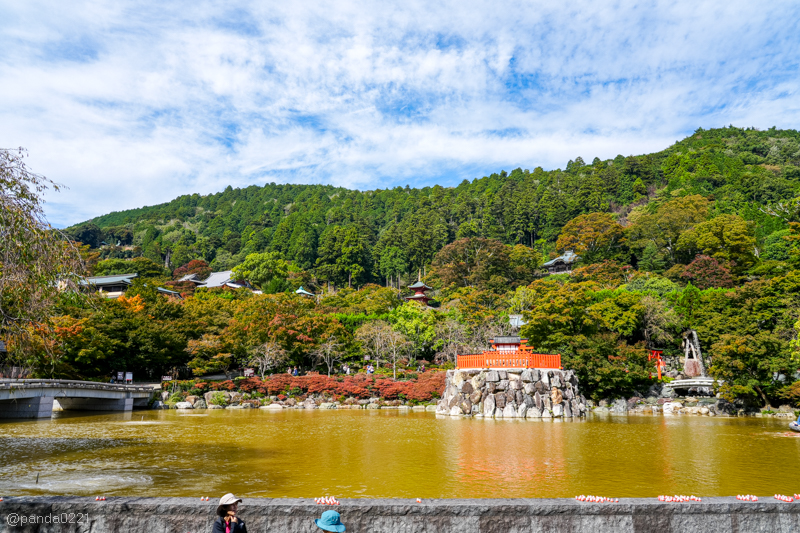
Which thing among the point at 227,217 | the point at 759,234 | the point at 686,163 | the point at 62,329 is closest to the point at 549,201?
the point at 686,163

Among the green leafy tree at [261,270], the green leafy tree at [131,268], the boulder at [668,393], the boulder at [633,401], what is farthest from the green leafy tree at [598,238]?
the green leafy tree at [131,268]

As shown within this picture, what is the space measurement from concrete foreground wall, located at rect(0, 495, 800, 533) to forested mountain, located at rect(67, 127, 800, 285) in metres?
43.8

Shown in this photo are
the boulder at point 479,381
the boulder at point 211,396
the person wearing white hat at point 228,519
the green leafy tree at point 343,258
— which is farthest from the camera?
the green leafy tree at point 343,258

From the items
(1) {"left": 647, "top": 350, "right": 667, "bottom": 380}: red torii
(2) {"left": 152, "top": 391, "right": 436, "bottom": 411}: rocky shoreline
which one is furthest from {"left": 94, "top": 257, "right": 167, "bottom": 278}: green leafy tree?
(1) {"left": 647, "top": 350, "right": 667, "bottom": 380}: red torii

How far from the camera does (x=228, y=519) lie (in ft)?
13.8

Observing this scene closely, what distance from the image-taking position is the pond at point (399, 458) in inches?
380

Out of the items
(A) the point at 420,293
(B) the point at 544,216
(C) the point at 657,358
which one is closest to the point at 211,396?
(C) the point at 657,358

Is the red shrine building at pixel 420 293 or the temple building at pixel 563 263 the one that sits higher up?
the temple building at pixel 563 263

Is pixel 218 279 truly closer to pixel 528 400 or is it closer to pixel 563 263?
pixel 563 263

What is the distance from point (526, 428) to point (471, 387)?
17.6 feet

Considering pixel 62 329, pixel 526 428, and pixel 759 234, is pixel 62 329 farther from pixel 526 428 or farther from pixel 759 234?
pixel 759 234

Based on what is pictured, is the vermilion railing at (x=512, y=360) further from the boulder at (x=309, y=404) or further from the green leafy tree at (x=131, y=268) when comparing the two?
the green leafy tree at (x=131, y=268)

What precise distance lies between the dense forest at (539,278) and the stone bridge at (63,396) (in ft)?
6.91

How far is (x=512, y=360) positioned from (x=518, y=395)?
5.57 ft
